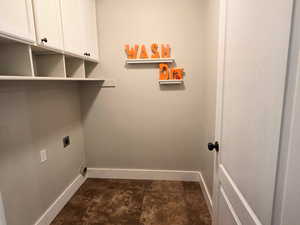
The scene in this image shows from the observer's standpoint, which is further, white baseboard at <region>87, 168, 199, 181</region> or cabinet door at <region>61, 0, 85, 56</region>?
white baseboard at <region>87, 168, 199, 181</region>

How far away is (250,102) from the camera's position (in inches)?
25.8

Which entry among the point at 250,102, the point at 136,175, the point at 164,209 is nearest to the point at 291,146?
the point at 250,102

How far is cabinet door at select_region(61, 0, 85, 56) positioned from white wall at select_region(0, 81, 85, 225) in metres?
0.46

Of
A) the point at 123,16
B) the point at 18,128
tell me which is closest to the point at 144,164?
the point at 18,128

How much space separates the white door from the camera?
50cm

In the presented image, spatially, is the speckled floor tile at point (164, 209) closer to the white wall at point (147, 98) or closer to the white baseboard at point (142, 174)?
the white baseboard at point (142, 174)

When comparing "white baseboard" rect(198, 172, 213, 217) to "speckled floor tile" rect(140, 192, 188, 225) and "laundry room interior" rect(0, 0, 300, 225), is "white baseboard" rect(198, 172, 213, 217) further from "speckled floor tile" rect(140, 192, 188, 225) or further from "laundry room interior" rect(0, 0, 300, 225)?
"speckled floor tile" rect(140, 192, 188, 225)

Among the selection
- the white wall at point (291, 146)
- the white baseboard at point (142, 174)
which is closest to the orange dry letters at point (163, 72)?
the white baseboard at point (142, 174)

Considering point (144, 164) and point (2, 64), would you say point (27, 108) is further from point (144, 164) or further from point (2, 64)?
point (144, 164)

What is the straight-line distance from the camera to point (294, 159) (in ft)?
1.43

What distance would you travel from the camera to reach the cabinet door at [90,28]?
184 centimetres

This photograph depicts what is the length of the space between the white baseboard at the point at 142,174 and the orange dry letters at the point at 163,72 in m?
1.33

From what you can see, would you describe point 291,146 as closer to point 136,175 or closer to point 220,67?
point 220,67

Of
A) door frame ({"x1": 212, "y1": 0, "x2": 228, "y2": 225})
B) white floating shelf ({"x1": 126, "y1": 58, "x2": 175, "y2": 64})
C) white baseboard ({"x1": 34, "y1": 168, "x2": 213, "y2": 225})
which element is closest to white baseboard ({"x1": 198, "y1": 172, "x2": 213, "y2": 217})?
white baseboard ({"x1": 34, "y1": 168, "x2": 213, "y2": 225})
